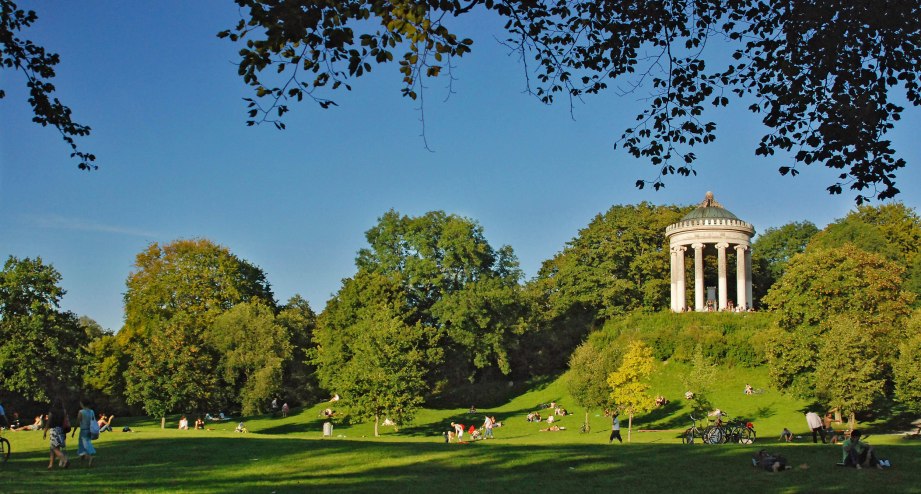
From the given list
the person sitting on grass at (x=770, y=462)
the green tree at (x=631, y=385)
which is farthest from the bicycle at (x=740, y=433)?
the green tree at (x=631, y=385)

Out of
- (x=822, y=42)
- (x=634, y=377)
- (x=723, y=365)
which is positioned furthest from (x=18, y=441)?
(x=723, y=365)

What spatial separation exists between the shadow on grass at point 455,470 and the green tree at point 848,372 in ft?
45.6

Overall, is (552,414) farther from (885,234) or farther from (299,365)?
(885,234)

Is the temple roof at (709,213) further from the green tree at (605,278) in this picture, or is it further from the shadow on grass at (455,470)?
→ the shadow on grass at (455,470)

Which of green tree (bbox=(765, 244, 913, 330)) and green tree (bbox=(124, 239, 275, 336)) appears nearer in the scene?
green tree (bbox=(765, 244, 913, 330))

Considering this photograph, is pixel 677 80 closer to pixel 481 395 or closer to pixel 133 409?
pixel 481 395

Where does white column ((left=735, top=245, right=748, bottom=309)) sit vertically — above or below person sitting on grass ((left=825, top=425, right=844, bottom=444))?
above

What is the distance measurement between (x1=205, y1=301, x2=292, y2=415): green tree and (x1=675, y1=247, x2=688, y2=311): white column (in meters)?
28.6

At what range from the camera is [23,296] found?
50125mm

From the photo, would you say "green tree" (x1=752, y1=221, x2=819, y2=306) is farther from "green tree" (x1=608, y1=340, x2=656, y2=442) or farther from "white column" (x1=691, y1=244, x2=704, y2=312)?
"green tree" (x1=608, y1=340, x2=656, y2=442)

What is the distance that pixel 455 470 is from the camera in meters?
19.1

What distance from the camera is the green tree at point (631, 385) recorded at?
4075 cm

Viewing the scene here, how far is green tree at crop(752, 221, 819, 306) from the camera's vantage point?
7612 cm

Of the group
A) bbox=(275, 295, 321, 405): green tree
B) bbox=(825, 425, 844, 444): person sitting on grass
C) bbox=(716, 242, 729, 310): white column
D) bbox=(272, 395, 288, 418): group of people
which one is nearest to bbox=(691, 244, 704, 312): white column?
bbox=(716, 242, 729, 310): white column
